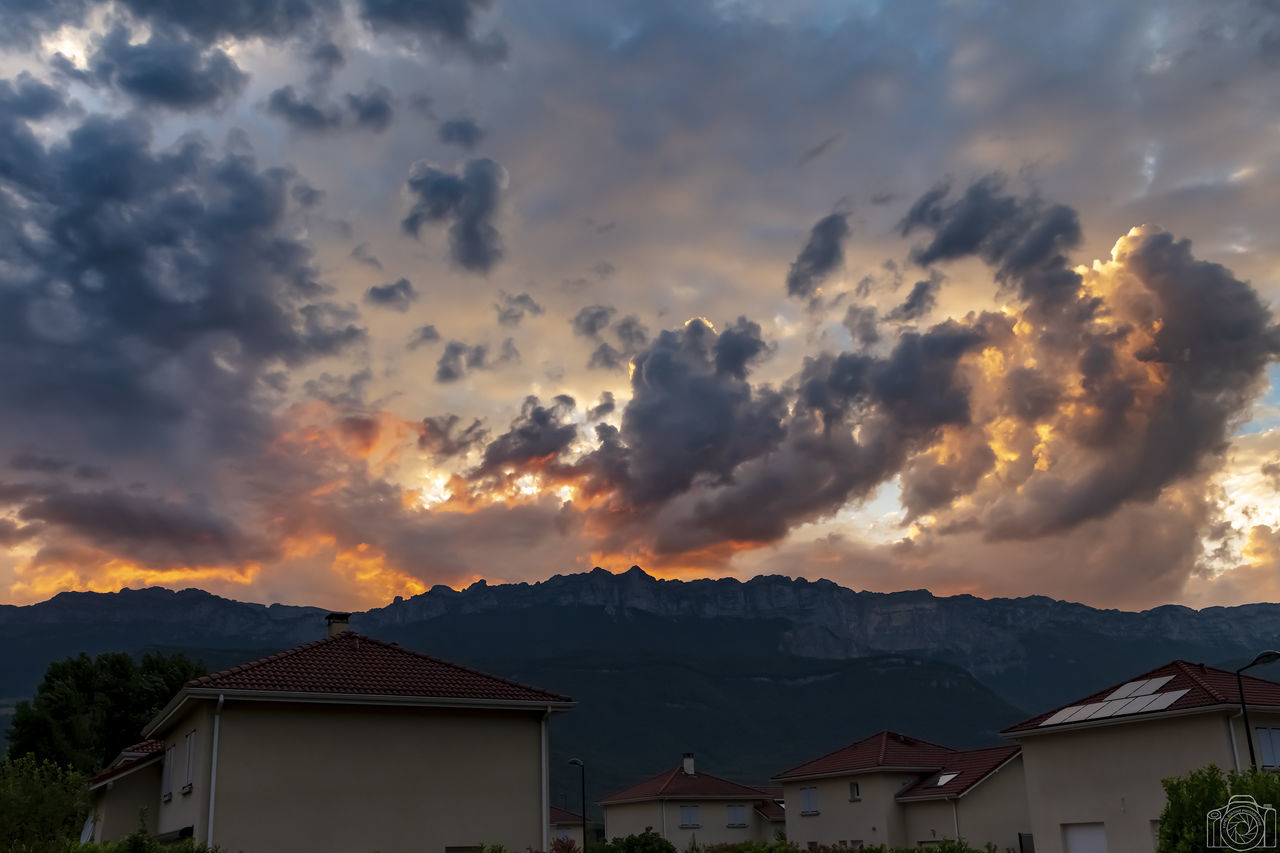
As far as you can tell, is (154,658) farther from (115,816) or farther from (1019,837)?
(1019,837)

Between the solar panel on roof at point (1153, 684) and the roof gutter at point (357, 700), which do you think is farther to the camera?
the solar panel on roof at point (1153, 684)

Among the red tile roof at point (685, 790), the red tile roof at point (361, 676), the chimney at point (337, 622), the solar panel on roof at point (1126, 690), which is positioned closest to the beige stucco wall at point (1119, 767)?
the solar panel on roof at point (1126, 690)

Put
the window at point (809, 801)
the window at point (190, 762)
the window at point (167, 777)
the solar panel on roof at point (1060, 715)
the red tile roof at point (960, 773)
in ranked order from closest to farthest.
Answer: the window at point (190, 762) → the window at point (167, 777) → the solar panel on roof at point (1060, 715) → the red tile roof at point (960, 773) → the window at point (809, 801)

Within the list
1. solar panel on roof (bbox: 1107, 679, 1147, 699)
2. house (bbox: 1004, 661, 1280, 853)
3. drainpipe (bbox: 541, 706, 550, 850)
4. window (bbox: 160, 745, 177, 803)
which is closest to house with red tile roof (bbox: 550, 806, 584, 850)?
house (bbox: 1004, 661, 1280, 853)

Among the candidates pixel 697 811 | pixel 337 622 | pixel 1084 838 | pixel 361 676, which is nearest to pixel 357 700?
pixel 361 676

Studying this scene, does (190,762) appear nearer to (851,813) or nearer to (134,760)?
(134,760)

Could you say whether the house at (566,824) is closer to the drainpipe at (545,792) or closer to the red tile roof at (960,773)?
the red tile roof at (960,773)

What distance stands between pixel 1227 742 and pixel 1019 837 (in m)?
19.5

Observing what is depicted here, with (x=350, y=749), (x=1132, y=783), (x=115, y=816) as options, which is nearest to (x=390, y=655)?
(x=350, y=749)

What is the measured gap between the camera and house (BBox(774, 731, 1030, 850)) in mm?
51406

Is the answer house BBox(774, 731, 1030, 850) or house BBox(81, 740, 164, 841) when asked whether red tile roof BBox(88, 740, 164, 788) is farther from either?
house BBox(774, 731, 1030, 850)

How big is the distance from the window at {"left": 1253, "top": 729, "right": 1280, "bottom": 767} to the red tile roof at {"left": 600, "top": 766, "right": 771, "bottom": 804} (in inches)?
1651

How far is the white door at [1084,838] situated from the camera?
37.1 metres

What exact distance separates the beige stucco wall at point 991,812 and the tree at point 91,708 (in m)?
47.1
